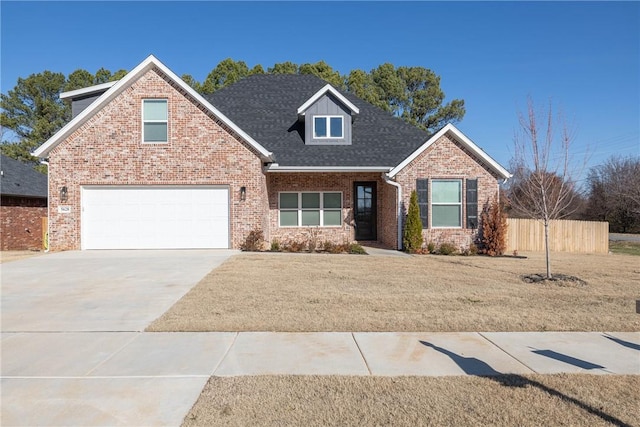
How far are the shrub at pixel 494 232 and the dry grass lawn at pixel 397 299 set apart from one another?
3492 millimetres

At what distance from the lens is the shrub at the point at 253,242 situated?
15.0 metres

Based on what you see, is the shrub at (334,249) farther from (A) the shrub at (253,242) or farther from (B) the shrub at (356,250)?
(A) the shrub at (253,242)

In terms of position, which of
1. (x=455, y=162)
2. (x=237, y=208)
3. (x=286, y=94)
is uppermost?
(x=286, y=94)

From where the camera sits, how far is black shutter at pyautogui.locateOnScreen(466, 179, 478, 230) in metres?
15.9

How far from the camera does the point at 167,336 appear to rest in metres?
5.77

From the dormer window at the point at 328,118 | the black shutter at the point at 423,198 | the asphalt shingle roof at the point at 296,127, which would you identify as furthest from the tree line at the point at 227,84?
the black shutter at the point at 423,198

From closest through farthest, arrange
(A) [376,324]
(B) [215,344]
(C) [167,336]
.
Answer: (B) [215,344], (C) [167,336], (A) [376,324]

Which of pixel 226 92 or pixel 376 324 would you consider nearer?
pixel 376 324

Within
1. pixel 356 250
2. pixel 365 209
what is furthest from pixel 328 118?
pixel 356 250

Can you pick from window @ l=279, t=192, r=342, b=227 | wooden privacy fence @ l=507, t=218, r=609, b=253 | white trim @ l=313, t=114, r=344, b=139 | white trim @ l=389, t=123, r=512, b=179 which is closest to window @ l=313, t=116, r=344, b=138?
white trim @ l=313, t=114, r=344, b=139

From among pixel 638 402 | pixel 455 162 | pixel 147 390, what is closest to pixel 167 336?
pixel 147 390

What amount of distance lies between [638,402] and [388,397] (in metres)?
2.22

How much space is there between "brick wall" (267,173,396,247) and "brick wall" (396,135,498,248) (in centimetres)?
158

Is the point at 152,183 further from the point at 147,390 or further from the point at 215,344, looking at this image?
the point at 147,390
